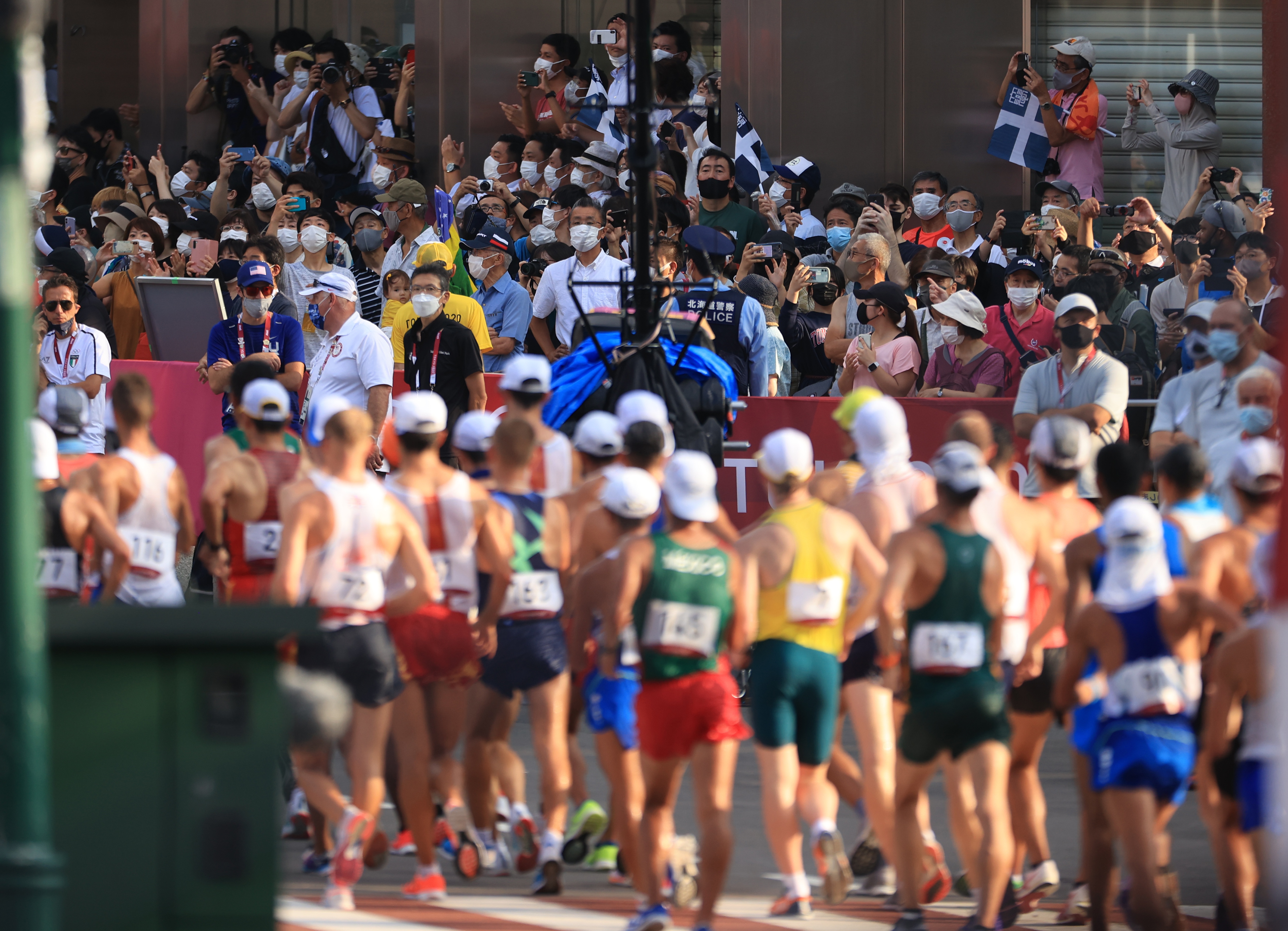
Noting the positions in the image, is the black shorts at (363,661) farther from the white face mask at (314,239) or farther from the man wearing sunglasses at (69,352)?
the white face mask at (314,239)

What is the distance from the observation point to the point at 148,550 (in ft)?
28.6

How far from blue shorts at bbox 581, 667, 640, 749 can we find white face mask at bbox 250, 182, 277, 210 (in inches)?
396

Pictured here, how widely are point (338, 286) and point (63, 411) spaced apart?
293cm

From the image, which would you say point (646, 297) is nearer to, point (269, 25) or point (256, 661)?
point (256, 661)

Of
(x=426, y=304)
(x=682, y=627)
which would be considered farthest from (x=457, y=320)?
(x=682, y=627)

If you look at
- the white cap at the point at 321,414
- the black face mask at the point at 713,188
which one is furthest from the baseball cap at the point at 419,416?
the black face mask at the point at 713,188

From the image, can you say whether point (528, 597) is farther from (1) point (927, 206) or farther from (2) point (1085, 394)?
(1) point (927, 206)

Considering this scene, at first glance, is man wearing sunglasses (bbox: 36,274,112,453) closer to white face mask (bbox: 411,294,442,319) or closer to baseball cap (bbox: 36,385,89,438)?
white face mask (bbox: 411,294,442,319)

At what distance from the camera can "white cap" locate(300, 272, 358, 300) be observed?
11656 mm

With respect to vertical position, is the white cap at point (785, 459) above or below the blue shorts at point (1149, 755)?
above

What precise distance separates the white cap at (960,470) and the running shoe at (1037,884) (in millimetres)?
1696

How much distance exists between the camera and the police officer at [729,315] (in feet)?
39.4

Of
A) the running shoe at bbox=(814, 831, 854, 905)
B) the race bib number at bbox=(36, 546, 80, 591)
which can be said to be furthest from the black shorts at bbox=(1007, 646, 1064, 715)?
the race bib number at bbox=(36, 546, 80, 591)

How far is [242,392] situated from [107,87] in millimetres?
19222
